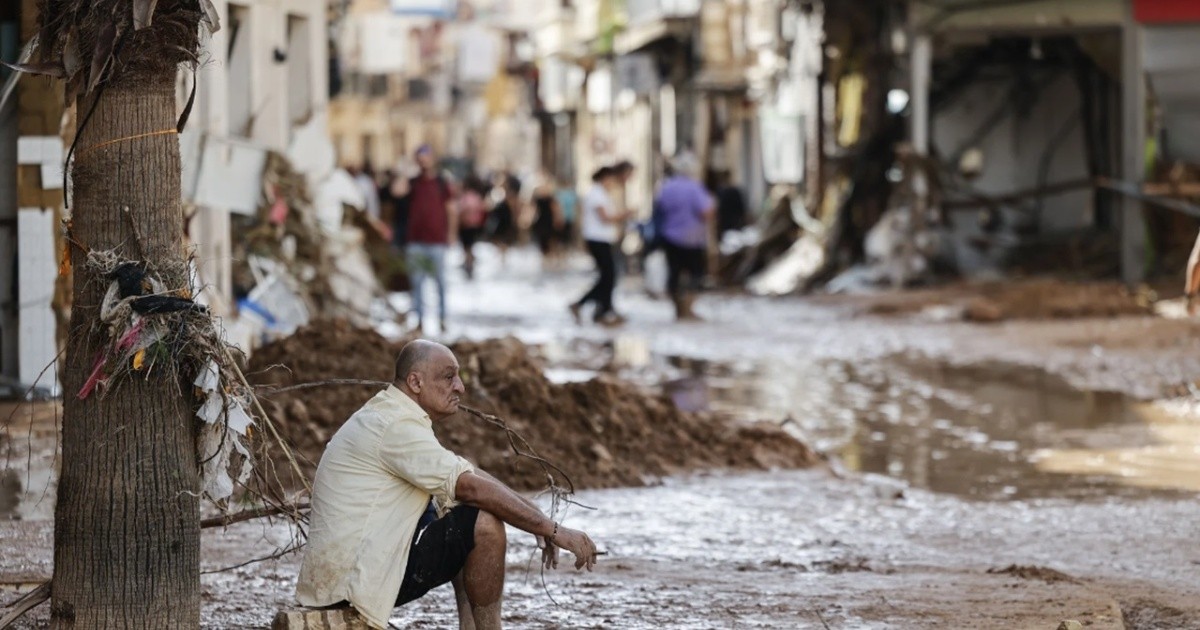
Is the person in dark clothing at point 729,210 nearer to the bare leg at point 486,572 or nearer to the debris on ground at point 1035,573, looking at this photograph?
the debris on ground at point 1035,573

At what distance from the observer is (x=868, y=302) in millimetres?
24422

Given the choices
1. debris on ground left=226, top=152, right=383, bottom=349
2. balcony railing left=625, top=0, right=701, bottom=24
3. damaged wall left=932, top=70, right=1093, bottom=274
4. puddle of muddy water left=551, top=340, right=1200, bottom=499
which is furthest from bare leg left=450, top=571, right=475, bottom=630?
balcony railing left=625, top=0, right=701, bottom=24

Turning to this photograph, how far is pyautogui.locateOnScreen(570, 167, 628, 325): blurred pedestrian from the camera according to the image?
22938 mm

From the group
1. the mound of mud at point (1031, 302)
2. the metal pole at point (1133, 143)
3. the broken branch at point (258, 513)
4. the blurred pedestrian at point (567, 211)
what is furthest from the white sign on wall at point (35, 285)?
the blurred pedestrian at point (567, 211)

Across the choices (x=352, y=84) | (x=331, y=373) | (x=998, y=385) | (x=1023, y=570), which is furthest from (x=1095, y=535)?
(x=352, y=84)

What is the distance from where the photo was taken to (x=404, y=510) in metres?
5.98

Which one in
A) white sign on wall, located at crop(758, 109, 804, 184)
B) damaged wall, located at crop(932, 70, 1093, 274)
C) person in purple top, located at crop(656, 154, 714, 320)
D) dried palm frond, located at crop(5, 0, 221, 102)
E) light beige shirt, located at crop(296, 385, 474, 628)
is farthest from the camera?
white sign on wall, located at crop(758, 109, 804, 184)

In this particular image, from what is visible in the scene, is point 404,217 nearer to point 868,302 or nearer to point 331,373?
point 868,302

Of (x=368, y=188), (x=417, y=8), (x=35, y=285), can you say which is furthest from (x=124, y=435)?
(x=417, y=8)

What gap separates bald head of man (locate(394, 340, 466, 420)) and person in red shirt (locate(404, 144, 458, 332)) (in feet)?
48.4

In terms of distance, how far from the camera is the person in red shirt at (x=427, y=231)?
20891 millimetres

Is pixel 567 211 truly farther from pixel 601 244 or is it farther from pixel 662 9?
pixel 601 244

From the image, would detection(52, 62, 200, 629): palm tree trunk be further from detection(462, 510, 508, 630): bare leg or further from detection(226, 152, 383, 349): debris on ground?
detection(226, 152, 383, 349): debris on ground

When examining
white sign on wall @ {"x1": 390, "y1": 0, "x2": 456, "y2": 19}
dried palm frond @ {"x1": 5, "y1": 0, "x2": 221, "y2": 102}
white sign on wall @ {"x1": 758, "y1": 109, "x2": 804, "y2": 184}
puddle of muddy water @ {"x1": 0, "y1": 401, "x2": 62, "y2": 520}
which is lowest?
puddle of muddy water @ {"x1": 0, "y1": 401, "x2": 62, "y2": 520}
